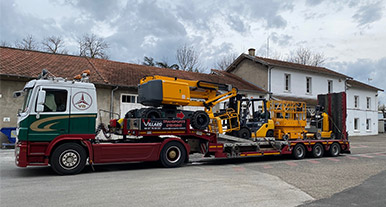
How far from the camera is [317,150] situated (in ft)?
50.0

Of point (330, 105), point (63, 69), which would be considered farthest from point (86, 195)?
point (63, 69)

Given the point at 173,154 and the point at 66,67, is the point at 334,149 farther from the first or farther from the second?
the point at 66,67

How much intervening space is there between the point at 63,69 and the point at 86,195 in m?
16.0

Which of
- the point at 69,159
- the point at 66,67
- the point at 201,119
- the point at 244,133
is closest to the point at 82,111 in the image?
the point at 69,159

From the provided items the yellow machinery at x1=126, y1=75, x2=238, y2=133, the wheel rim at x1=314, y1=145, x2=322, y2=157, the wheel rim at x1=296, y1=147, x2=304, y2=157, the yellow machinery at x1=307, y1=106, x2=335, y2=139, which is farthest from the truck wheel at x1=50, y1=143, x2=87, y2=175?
the yellow machinery at x1=307, y1=106, x2=335, y2=139

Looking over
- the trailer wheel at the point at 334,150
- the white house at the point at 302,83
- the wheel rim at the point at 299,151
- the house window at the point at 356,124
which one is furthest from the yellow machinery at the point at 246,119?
the house window at the point at 356,124

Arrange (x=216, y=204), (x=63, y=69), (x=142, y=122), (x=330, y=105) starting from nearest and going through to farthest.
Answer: (x=216, y=204), (x=142, y=122), (x=330, y=105), (x=63, y=69)

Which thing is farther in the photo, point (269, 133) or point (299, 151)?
point (299, 151)

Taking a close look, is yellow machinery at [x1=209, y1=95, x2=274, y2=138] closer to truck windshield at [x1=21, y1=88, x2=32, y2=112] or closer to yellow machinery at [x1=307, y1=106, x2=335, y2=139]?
yellow machinery at [x1=307, y1=106, x2=335, y2=139]

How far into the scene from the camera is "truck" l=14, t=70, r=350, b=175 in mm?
8852

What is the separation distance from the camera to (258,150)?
43.4 feet

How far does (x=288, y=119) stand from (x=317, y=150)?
2300 mm

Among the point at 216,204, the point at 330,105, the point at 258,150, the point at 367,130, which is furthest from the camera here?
the point at 367,130

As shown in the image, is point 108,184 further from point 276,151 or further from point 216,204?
point 276,151
